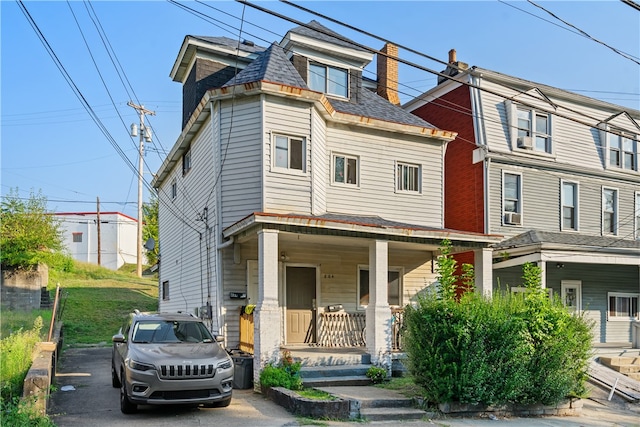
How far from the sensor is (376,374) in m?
11.5

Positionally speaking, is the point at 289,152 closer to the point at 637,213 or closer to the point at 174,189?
the point at 174,189

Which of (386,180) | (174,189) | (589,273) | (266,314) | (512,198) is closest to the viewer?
(266,314)

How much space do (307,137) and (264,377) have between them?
20.5 feet

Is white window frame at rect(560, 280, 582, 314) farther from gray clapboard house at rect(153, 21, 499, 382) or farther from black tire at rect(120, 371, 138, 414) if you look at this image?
black tire at rect(120, 371, 138, 414)

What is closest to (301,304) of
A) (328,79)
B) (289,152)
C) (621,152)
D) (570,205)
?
(289,152)

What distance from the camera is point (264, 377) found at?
10.4 metres

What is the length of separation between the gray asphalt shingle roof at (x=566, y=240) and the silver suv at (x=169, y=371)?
10.9 m

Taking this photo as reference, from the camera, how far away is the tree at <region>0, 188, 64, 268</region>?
22953 mm

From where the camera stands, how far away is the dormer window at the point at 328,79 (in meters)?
16.1

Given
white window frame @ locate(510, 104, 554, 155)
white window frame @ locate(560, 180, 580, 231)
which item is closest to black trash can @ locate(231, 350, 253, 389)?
white window frame @ locate(510, 104, 554, 155)

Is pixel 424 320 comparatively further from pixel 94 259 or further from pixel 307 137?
pixel 94 259

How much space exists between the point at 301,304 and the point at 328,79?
268 inches

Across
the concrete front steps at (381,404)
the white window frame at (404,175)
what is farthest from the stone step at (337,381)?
the white window frame at (404,175)

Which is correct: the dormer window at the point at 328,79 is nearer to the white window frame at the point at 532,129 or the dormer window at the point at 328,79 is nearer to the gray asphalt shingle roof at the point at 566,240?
the white window frame at the point at 532,129
